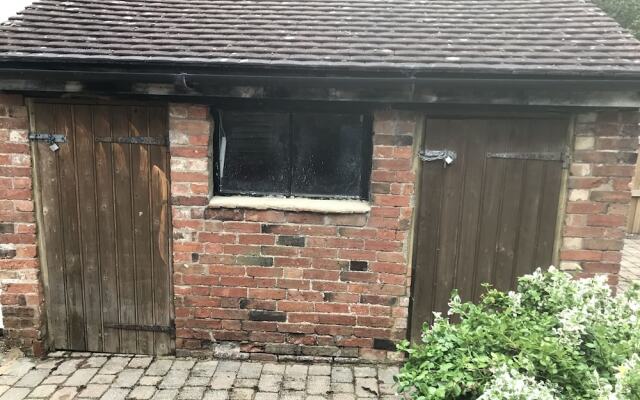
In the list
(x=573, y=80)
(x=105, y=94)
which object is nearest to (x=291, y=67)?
(x=105, y=94)

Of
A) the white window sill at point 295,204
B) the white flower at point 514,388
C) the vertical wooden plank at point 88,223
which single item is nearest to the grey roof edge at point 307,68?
the vertical wooden plank at point 88,223

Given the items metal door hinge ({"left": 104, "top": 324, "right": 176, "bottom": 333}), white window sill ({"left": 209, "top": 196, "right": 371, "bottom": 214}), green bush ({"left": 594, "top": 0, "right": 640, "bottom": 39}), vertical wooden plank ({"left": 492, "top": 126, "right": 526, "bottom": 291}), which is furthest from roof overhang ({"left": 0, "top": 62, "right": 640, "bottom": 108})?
green bush ({"left": 594, "top": 0, "right": 640, "bottom": 39})

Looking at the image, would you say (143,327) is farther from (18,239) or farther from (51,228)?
(18,239)

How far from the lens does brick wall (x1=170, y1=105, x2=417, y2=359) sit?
361cm

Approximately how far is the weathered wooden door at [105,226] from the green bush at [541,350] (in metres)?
2.46

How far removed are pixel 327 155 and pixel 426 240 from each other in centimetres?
110

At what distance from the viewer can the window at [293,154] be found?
12.1 ft

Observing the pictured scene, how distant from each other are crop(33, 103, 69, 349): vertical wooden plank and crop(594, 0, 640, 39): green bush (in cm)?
1187

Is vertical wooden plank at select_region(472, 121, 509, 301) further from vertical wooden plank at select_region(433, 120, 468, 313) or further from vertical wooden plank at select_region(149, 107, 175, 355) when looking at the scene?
vertical wooden plank at select_region(149, 107, 175, 355)

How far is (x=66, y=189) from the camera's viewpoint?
12.3ft

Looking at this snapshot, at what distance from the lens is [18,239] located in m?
3.74

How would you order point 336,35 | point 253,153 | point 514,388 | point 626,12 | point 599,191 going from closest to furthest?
1. point 514,388
2. point 599,191
3. point 253,153
4. point 336,35
5. point 626,12

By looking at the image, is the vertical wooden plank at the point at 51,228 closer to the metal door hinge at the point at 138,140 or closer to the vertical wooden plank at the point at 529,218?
the metal door hinge at the point at 138,140

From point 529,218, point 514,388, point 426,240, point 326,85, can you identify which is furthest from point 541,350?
Result: point 326,85
